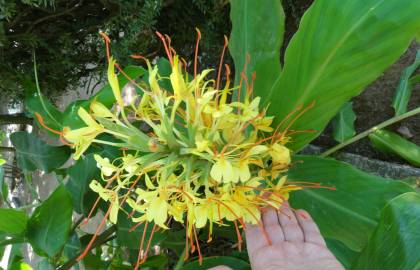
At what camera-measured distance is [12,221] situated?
853mm

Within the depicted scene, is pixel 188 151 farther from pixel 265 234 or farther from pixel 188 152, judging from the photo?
pixel 265 234

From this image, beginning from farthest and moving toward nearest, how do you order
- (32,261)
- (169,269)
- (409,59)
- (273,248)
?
(32,261)
(169,269)
(409,59)
(273,248)

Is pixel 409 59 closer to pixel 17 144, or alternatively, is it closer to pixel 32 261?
pixel 17 144

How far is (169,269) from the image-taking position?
1.42 m

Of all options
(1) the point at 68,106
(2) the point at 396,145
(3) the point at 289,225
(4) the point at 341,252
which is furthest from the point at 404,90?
(1) the point at 68,106

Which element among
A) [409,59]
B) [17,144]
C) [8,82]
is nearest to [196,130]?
[17,144]

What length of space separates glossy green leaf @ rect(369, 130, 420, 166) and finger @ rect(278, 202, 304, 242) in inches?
16.0

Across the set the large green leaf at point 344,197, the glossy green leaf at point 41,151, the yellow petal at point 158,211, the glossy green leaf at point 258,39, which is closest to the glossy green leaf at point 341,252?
the large green leaf at point 344,197

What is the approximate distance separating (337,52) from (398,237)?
0.27 meters

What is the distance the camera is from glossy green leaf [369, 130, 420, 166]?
0.99 metres

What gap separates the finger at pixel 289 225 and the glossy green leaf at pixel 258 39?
0.75ft

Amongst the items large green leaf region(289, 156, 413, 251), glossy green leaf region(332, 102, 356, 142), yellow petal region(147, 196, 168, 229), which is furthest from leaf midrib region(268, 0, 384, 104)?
glossy green leaf region(332, 102, 356, 142)

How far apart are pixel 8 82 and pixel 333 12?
81 centimetres

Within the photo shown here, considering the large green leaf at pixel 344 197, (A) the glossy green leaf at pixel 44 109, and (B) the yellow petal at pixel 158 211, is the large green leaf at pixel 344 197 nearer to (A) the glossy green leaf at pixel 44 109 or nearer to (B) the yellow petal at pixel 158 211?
(B) the yellow petal at pixel 158 211
